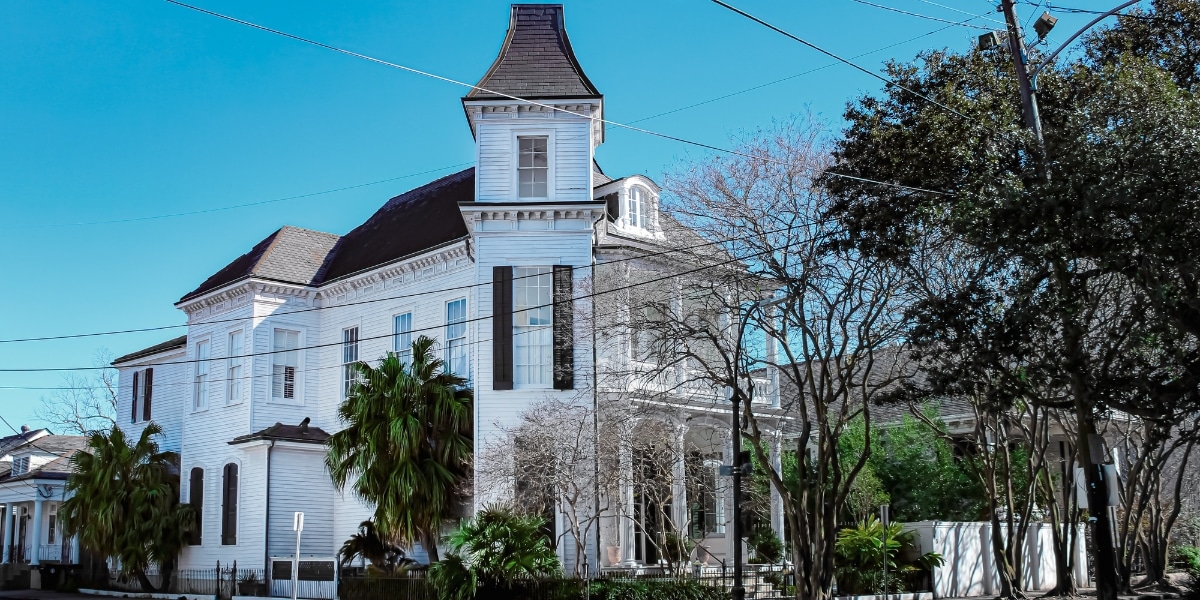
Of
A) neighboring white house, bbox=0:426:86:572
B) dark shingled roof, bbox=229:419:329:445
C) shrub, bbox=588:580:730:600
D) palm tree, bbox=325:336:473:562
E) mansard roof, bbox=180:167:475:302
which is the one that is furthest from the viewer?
neighboring white house, bbox=0:426:86:572

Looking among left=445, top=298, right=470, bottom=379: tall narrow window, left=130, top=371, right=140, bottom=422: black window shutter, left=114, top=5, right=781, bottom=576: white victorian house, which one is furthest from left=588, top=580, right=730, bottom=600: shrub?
left=130, top=371, right=140, bottom=422: black window shutter

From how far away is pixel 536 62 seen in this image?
102ft

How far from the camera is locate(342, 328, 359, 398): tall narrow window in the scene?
35438 millimetres

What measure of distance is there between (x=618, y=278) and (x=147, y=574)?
20.8 m

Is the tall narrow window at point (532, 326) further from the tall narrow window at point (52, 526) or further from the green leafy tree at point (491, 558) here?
the tall narrow window at point (52, 526)

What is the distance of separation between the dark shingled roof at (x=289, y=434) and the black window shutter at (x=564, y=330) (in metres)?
9.56

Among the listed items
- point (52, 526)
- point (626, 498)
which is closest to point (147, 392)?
point (52, 526)

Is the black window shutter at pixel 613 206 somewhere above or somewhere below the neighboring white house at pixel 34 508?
above

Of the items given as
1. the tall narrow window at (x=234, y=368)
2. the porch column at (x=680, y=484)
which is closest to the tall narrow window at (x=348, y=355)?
the tall narrow window at (x=234, y=368)

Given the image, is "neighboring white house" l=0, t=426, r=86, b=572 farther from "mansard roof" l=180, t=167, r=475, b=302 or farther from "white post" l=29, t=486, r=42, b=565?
"mansard roof" l=180, t=167, r=475, b=302

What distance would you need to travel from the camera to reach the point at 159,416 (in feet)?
134

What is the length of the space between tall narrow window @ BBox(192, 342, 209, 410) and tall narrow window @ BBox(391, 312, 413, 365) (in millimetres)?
8202

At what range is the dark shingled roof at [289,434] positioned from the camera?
33.5 metres

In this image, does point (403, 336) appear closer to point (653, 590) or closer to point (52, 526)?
point (653, 590)
